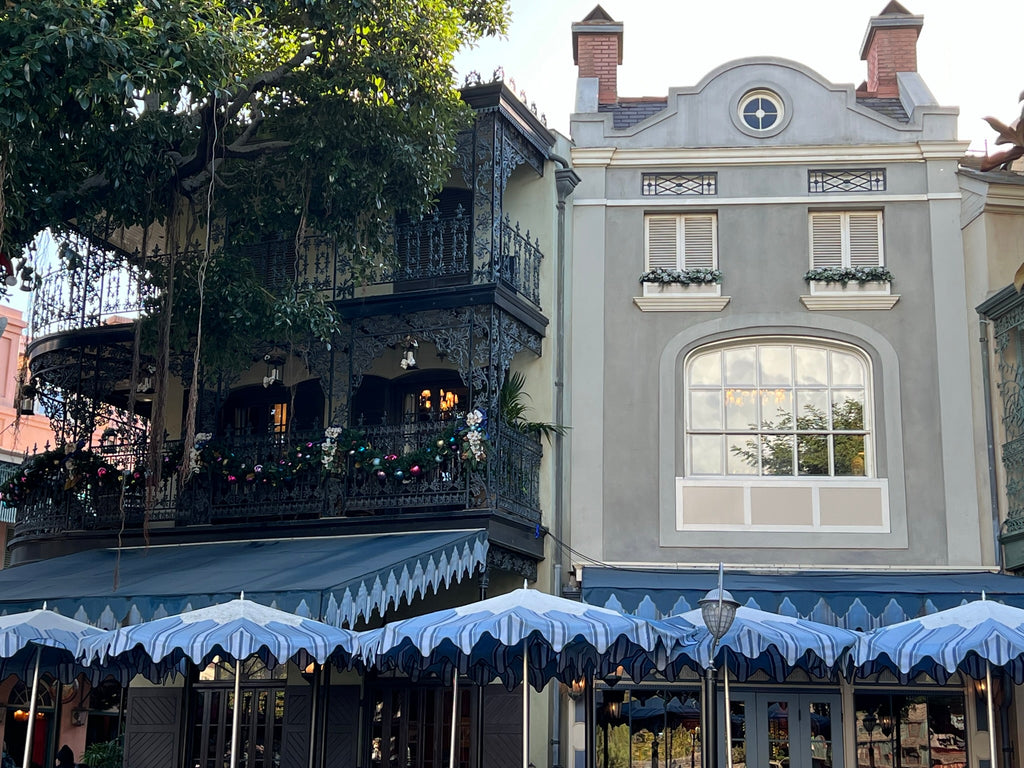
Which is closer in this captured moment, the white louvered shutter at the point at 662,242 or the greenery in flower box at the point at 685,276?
the greenery in flower box at the point at 685,276

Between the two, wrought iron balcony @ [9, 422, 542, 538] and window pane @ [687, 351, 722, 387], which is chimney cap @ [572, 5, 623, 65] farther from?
wrought iron balcony @ [9, 422, 542, 538]

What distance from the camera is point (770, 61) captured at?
1758cm

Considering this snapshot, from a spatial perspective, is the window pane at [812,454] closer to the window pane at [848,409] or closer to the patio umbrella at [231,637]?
the window pane at [848,409]

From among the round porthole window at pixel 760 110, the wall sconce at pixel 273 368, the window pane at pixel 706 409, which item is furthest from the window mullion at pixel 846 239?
the wall sconce at pixel 273 368

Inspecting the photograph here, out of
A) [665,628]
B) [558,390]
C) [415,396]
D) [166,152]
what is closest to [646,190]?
[558,390]

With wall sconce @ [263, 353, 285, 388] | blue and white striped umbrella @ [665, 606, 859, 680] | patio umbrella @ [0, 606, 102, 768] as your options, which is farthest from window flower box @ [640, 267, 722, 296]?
patio umbrella @ [0, 606, 102, 768]

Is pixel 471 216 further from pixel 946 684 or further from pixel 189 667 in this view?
pixel 946 684

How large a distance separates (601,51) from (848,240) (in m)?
4.73

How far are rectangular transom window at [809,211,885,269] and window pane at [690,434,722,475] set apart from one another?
2.84 m

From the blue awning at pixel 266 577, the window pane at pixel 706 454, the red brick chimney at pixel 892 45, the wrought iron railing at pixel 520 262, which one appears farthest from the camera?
the red brick chimney at pixel 892 45

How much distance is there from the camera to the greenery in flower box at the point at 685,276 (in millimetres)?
16812

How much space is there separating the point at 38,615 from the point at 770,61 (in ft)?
39.8

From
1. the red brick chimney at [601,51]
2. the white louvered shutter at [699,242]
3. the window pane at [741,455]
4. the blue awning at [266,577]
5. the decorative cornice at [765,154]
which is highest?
the red brick chimney at [601,51]

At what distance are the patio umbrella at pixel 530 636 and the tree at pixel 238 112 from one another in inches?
225
